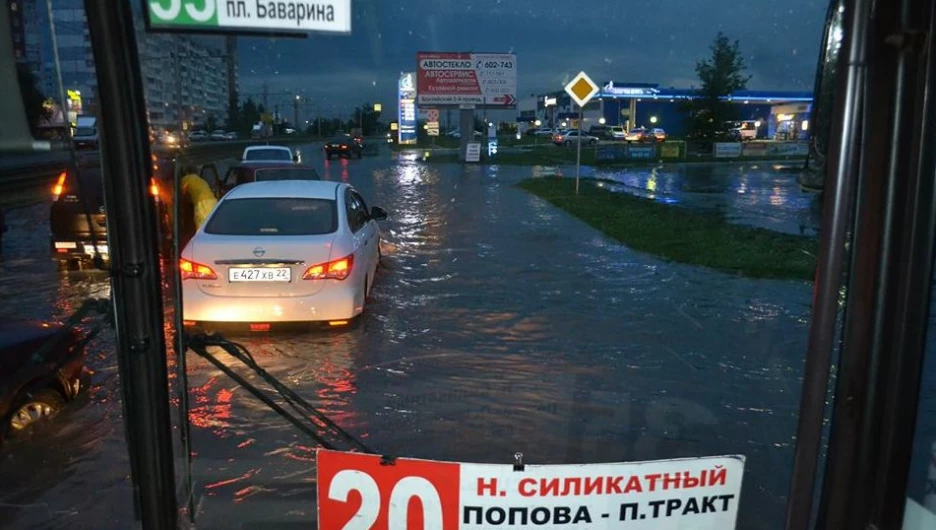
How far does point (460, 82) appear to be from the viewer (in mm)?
45125

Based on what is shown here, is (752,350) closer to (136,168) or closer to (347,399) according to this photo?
(347,399)

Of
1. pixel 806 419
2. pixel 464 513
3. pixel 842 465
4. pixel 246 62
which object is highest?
pixel 246 62

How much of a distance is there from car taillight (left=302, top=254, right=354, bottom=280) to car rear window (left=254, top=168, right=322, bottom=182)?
287 inches

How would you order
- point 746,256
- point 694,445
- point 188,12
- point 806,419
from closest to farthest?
point 806,419 < point 188,12 < point 694,445 < point 746,256

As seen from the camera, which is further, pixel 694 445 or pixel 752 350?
pixel 752 350

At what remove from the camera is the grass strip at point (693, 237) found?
11211mm

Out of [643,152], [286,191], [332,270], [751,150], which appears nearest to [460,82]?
[643,152]

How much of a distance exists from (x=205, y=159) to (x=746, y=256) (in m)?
10.7

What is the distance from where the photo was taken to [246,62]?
86.4 inches

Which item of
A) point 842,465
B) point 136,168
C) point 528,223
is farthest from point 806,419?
point 528,223

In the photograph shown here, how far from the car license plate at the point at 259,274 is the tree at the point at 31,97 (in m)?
5.54

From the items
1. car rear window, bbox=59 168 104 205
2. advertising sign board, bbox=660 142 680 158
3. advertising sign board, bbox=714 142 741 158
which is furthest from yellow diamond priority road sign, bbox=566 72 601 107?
advertising sign board, bbox=660 142 680 158

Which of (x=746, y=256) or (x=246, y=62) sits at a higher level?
(x=246, y=62)

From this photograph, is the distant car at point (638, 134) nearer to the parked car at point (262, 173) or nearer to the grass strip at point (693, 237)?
Answer: the grass strip at point (693, 237)
